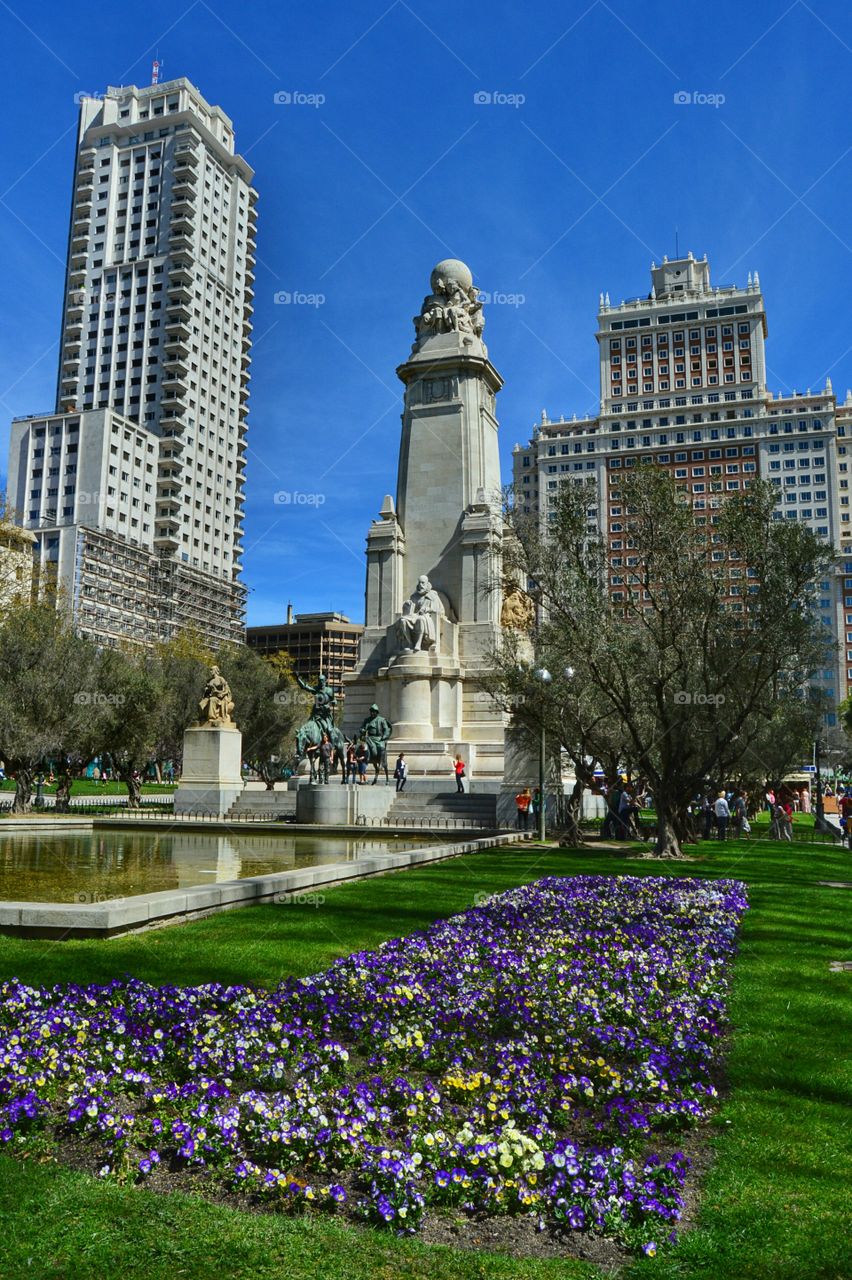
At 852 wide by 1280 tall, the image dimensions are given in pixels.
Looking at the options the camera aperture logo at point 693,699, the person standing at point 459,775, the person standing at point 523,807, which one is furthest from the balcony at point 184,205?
the camera aperture logo at point 693,699

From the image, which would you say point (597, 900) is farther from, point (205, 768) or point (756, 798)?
point (756, 798)

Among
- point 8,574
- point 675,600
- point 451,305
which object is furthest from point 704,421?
point 675,600

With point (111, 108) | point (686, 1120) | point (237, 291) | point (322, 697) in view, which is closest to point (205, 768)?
point (322, 697)

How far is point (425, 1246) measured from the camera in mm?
4129

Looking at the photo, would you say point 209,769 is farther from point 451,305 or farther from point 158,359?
point 158,359

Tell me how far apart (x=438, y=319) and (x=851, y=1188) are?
40.9 m

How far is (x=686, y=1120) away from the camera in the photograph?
5.45 metres

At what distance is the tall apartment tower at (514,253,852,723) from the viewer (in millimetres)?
129750

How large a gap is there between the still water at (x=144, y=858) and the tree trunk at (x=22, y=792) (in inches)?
332

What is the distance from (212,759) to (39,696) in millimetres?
6140

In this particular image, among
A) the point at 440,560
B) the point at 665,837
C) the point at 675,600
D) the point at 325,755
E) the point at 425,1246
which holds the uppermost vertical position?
the point at 440,560

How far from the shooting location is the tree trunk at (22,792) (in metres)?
31.1

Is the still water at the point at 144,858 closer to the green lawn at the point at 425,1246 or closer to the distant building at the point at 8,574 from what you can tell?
the green lawn at the point at 425,1246

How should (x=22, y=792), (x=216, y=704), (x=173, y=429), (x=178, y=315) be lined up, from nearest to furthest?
(x=22, y=792), (x=216, y=704), (x=173, y=429), (x=178, y=315)
